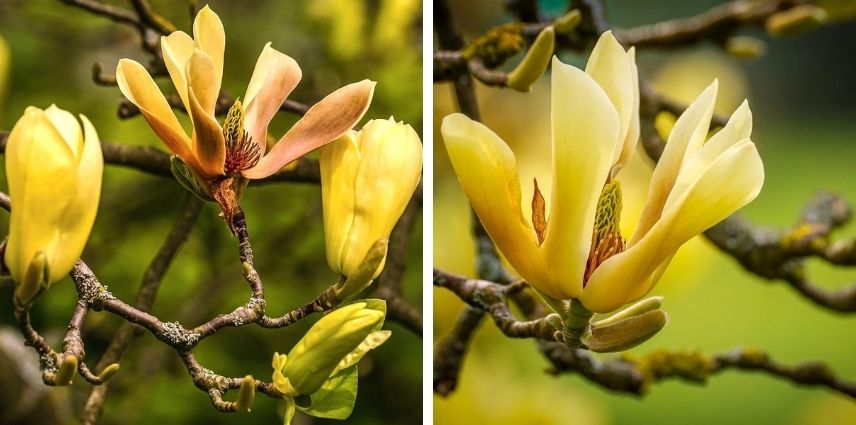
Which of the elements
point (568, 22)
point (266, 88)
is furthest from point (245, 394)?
point (568, 22)

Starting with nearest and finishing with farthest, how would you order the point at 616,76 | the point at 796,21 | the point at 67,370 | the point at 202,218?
the point at 67,370, the point at 616,76, the point at 202,218, the point at 796,21

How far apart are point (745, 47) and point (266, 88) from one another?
1.88 ft

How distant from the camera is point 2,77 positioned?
0.82 meters

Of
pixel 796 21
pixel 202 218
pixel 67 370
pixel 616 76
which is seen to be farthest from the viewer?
pixel 796 21

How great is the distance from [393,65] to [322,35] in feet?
0.30

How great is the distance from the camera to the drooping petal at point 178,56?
0.80 m

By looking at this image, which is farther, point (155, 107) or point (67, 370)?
point (155, 107)

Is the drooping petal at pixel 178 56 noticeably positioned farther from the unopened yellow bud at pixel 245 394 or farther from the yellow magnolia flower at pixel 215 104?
the unopened yellow bud at pixel 245 394

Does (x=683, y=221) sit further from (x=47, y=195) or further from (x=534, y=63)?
(x=47, y=195)

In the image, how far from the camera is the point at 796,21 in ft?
3.31

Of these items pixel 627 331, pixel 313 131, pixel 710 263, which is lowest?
pixel 710 263

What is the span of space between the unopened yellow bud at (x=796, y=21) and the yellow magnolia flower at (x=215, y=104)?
49cm

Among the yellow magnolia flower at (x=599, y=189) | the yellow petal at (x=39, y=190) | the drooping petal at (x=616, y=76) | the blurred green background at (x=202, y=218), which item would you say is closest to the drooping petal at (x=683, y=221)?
the yellow magnolia flower at (x=599, y=189)

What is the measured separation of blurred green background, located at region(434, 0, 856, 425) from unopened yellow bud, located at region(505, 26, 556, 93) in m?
0.12
